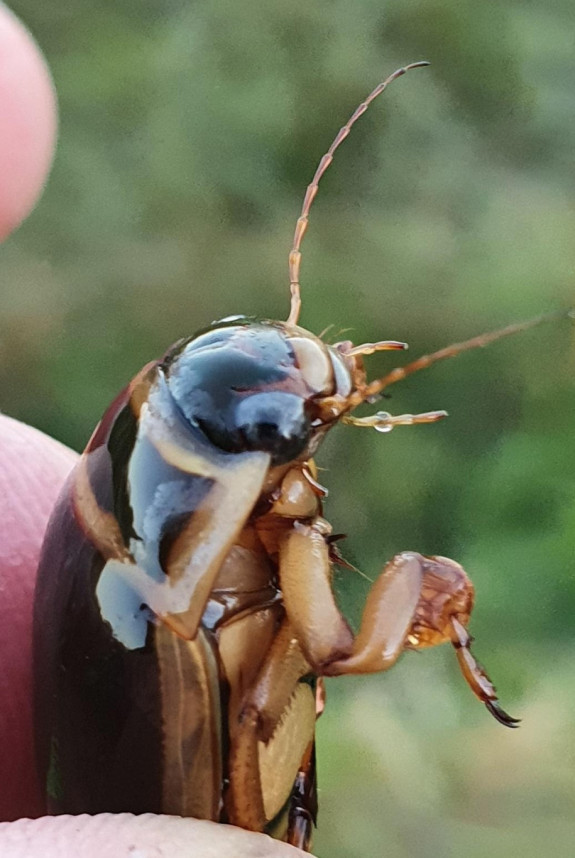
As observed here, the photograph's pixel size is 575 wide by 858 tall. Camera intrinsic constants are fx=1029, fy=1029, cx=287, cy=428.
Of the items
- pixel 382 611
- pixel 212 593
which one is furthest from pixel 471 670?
pixel 212 593

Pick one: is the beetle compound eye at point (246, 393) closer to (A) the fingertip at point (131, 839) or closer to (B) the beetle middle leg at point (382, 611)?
(B) the beetle middle leg at point (382, 611)

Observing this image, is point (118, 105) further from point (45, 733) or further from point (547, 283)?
point (45, 733)

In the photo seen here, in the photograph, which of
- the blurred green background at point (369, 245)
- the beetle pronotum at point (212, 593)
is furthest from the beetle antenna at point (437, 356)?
the blurred green background at point (369, 245)

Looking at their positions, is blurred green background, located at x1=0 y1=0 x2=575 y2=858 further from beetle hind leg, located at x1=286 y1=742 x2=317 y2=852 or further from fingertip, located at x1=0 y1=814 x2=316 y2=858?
fingertip, located at x1=0 y1=814 x2=316 y2=858

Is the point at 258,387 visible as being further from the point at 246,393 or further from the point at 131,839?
the point at 131,839

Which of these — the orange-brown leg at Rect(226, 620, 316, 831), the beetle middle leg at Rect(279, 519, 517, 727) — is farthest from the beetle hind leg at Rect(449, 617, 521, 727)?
the orange-brown leg at Rect(226, 620, 316, 831)

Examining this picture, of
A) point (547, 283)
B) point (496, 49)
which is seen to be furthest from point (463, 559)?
point (496, 49)

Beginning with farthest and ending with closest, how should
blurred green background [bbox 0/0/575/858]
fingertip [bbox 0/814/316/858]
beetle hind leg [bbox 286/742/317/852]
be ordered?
blurred green background [bbox 0/0/575/858] < beetle hind leg [bbox 286/742/317/852] < fingertip [bbox 0/814/316/858]
